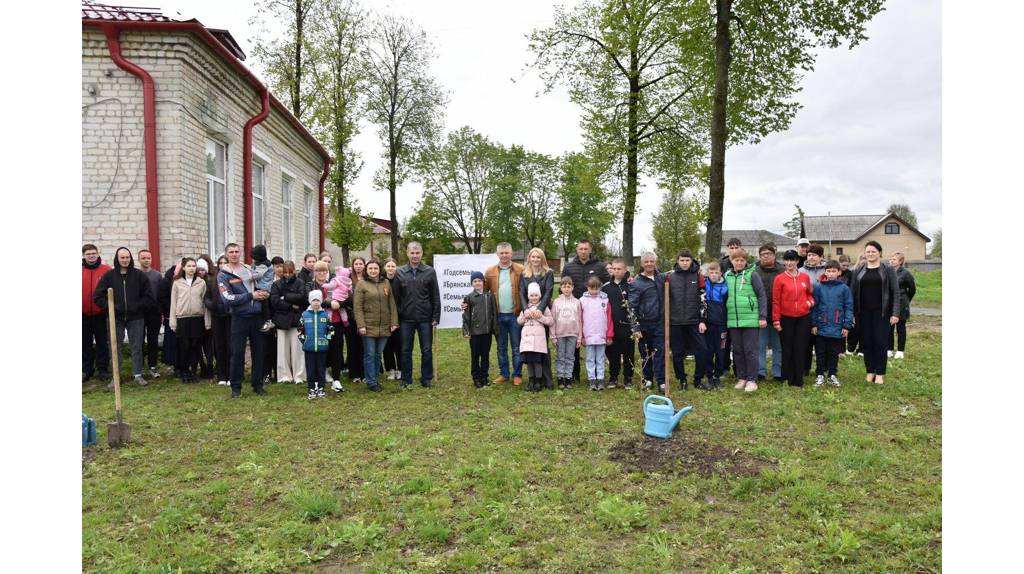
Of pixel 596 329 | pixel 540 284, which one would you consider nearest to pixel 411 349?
pixel 540 284

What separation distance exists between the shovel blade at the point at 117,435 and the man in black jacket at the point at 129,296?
300 cm

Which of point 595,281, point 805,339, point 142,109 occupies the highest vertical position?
point 142,109

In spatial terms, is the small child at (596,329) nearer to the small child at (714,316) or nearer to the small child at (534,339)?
the small child at (534,339)

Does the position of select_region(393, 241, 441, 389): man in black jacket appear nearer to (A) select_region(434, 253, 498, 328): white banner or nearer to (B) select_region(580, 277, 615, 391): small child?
(B) select_region(580, 277, 615, 391): small child

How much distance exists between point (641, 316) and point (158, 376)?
7.11 m

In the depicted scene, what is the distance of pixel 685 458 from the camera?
529cm

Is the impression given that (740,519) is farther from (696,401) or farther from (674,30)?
(674,30)

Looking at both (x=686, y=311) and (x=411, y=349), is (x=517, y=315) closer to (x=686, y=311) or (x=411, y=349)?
(x=411, y=349)

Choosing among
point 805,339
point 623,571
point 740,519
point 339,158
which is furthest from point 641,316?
point 339,158

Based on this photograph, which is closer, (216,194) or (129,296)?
(129,296)

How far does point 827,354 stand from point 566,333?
3616 mm

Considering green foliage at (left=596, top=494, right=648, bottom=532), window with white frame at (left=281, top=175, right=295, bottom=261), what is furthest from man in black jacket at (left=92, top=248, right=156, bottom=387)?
window with white frame at (left=281, top=175, right=295, bottom=261)

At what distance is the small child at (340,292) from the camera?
8594mm

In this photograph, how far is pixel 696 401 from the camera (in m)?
7.51
